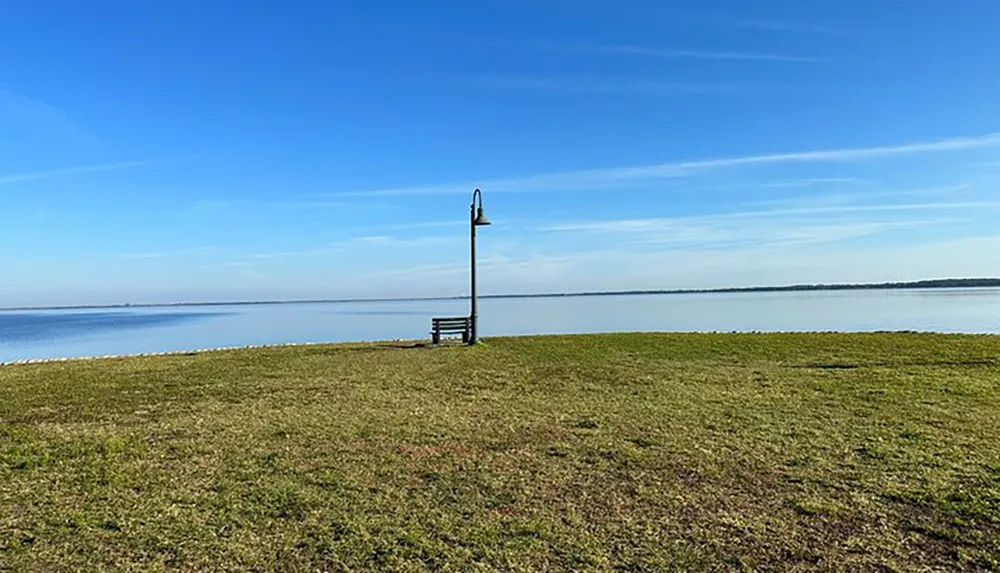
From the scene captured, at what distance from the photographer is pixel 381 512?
479 cm

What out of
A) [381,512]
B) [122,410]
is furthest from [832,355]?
[122,410]

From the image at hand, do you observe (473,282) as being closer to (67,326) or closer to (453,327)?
(453,327)

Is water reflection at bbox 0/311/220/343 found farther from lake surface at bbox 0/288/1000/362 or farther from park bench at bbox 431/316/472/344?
park bench at bbox 431/316/472/344

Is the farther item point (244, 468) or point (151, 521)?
point (244, 468)

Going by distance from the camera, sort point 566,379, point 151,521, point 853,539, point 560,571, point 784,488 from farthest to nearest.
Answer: point 566,379 < point 784,488 < point 151,521 < point 853,539 < point 560,571

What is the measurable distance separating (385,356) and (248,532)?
453 inches

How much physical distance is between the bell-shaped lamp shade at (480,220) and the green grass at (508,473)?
7.20 meters

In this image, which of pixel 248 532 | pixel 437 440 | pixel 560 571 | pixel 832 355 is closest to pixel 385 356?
pixel 437 440

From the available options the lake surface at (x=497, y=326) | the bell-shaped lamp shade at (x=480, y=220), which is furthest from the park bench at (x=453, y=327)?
the lake surface at (x=497, y=326)

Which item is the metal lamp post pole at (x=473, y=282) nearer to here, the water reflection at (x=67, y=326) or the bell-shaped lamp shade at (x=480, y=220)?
the bell-shaped lamp shade at (x=480, y=220)

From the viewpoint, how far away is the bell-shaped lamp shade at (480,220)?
17891 millimetres

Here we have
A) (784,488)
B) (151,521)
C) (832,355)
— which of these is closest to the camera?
(151,521)

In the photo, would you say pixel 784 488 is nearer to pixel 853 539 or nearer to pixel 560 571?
pixel 853 539

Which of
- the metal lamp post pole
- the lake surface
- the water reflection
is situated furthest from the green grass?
the water reflection
